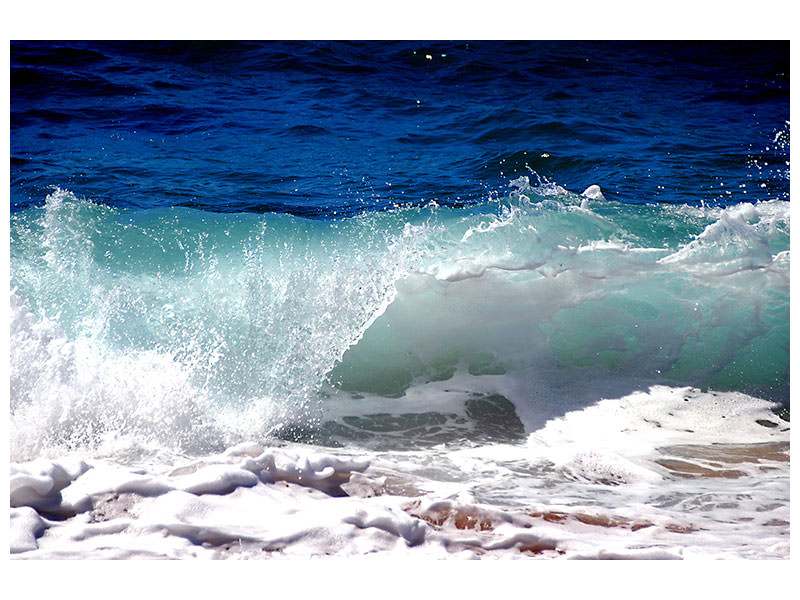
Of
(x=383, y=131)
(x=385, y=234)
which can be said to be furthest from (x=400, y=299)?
(x=383, y=131)

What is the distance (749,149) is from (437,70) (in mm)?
1936

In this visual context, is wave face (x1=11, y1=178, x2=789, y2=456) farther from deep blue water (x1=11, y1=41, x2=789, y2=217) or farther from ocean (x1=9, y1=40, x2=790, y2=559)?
deep blue water (x1=11, y1=41, x2=789, y2=217)

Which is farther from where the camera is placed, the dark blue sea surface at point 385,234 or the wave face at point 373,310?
the dark blue sea surface at point 385,234

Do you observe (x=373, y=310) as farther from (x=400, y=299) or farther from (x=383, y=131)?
(x=383, y=131)

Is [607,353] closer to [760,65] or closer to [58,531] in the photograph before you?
[760,65]

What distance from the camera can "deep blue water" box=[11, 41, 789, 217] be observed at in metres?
4.04

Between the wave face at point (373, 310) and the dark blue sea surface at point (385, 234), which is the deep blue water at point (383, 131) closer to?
the dark blue sea surface at point (385, 234)

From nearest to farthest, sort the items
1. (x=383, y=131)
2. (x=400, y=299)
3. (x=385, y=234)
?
(x=400, y=299), (x=385, y=234), (x=383, y=131)

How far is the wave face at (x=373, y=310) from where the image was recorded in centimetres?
284

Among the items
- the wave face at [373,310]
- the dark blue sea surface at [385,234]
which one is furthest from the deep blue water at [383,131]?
the wave face at [373,310]

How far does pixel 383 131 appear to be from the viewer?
432cm

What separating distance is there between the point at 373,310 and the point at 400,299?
1.54ft

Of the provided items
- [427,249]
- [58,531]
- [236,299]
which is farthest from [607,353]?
[58,531]

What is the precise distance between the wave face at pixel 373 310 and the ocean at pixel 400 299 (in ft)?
0.05
